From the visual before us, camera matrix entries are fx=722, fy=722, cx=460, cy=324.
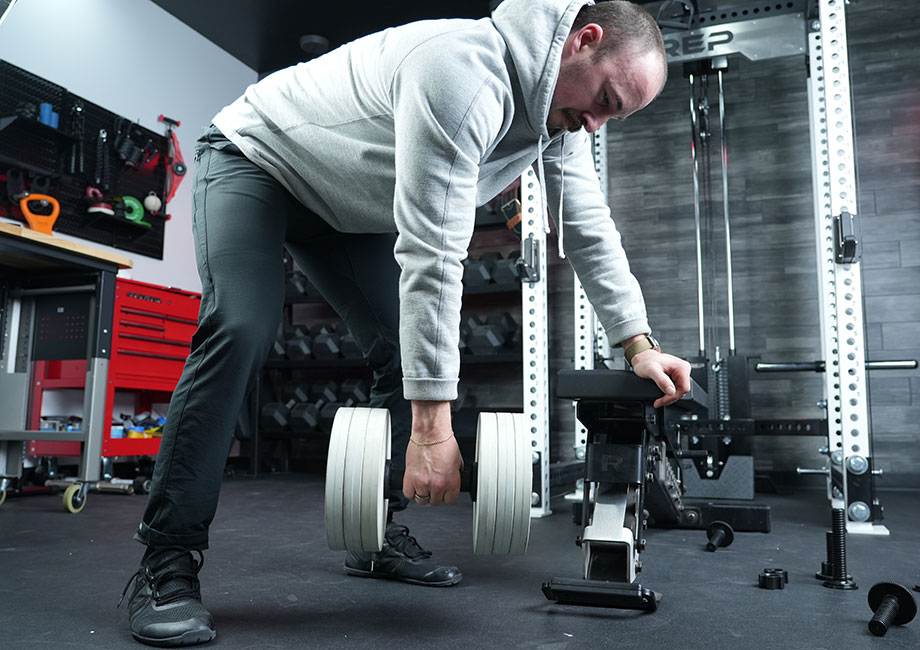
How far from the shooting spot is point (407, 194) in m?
0.98

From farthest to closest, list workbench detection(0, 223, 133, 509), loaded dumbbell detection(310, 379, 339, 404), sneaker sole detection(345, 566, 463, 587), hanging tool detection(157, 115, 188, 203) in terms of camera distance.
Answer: hanging tool detection(157, 115, 188, 203) < loaded dumbbell detection(310, 379, 339, 404) < workbench detection(0, 223, 133, 509) < sneaker sole detection(345, 566, 463, 587)

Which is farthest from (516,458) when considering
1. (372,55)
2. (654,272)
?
(654,272)

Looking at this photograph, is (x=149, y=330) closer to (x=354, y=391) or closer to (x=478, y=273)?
(x=354, y=391)

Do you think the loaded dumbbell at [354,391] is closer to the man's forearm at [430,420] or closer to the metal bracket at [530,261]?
the metal bracket at [530,261]

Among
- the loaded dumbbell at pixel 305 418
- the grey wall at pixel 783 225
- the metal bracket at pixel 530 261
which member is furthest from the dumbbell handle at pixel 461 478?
the loaded dumbbell at pixel 305 418

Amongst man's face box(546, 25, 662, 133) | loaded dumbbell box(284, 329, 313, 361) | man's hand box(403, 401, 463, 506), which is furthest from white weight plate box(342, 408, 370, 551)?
loaded dumbbell box(284, 329, 313, 361)

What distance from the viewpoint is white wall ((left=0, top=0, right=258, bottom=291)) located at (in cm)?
364

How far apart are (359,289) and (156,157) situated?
130 inches

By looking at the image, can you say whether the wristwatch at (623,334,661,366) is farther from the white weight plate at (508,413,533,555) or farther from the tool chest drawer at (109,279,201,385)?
the tool chest drawer at (109,279,201,385)

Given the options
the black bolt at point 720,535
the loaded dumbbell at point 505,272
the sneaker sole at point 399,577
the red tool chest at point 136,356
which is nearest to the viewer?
the sneaker sole at point 399,577

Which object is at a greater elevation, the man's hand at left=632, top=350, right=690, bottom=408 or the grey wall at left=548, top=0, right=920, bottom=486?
the grey wall at left=548, top=0, right=920, bottom=486

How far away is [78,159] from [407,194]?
Result: 3396mm

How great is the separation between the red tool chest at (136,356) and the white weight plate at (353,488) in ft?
Result: 7.29

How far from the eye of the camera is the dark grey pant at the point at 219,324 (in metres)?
1.09
